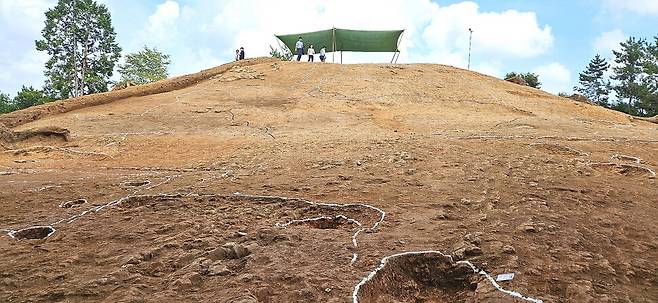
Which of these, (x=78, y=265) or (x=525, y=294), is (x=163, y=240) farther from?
(x=525, y=294)

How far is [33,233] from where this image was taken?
11.9 ft

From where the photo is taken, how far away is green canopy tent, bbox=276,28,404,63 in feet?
55.8

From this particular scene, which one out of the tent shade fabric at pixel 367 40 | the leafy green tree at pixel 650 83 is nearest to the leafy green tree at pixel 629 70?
the leafy green tree at pixel 650 83

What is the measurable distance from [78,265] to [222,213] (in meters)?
1.24

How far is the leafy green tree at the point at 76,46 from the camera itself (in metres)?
27.7

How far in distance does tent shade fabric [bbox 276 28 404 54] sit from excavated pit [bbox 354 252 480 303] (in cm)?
1473

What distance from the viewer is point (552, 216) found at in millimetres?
3605

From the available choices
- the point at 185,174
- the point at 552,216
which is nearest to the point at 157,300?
the point at 552,216

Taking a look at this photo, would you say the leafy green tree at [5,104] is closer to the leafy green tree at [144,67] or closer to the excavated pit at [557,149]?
the leafy green tree at [144,67]

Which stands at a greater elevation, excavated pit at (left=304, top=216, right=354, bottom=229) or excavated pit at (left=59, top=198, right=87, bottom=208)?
excavated pit at (left=59, top=198, right=87, bottom=208)

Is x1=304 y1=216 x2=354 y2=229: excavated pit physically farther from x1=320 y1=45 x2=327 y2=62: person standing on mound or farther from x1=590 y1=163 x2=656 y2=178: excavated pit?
x1=320 y1=45 x2=327 y2=62: person standing on mound

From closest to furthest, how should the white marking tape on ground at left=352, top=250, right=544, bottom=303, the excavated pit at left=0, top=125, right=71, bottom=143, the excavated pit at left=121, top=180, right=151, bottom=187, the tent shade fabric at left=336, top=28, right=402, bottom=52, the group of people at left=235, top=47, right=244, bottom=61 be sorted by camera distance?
1. the white marking tape on ground at left=352, top=250, right=544, bottom=303
2. the excavated pit at left=121, top=180, right=151, bottom=187
3. the excavated pit at left=0, top=125, right=71, bottom=143
4. the tent shade fabric at left=336, top=28, right=402, bottom=52
5. the group of people at left=235, top=47, right=244, bottom=61

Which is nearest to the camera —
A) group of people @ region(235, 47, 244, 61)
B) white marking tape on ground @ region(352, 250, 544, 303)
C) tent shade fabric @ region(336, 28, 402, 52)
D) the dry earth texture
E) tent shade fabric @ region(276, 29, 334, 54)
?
white marking tape on ground @ region(352, 250, 544, 303)

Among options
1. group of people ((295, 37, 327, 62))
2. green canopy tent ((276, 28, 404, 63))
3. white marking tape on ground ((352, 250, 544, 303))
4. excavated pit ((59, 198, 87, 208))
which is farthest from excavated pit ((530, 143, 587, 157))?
group of people ((295, 37, 327, 62))
